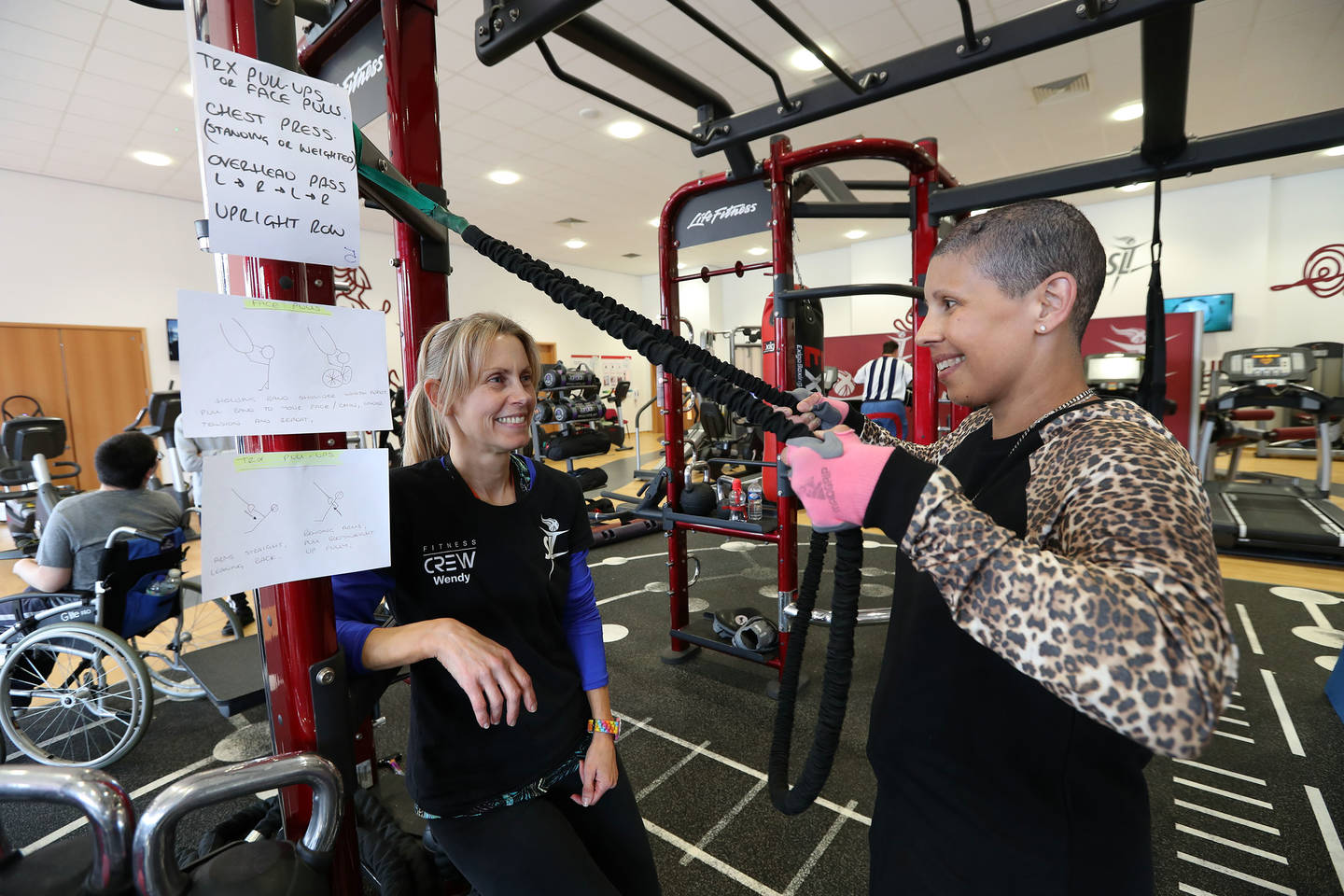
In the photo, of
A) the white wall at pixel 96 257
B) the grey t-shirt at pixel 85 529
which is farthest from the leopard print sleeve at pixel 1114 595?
the white wall at pixel 96 257

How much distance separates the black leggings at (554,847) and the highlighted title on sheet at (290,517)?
0.62 meters

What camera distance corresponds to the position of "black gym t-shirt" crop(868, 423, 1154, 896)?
764mm

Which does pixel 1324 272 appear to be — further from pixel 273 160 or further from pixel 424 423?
pixel 273 160

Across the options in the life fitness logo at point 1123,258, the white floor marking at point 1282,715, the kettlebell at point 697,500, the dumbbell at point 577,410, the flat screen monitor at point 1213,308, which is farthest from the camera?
the life fitness logo at point 1123,258

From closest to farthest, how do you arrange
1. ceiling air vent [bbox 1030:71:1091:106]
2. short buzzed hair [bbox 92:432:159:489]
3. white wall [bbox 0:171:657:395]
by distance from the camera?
short buzzed hair [bbox 92:432:159:489] < ceiling air vent [bbox 1030:71:1091:106] < white wall [bbox 0:171:657:395]

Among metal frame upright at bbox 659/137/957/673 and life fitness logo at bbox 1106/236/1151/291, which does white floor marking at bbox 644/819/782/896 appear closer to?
metal frame upright at bbox 659/137/957/673

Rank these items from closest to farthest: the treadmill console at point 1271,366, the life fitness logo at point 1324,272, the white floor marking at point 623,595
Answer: the white floor marking at point 623,595 → the treadmill console at point 1271,366 → the life fitness logo at point 1324,272

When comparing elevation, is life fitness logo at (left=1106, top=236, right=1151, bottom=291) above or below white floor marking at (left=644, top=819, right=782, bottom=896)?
above

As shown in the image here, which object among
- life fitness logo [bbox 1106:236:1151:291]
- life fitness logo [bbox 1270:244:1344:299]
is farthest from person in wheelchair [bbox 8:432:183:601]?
life fitness logo [bbox 1270:244:1344:299]

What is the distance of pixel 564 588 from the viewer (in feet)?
4.49

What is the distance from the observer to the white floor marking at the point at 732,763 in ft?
6.38

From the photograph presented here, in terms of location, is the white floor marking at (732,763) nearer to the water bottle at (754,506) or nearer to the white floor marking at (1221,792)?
the white floor marking at (1221,792)

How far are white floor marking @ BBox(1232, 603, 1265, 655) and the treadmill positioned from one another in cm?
119

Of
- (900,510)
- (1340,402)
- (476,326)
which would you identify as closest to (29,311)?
(476,326)
